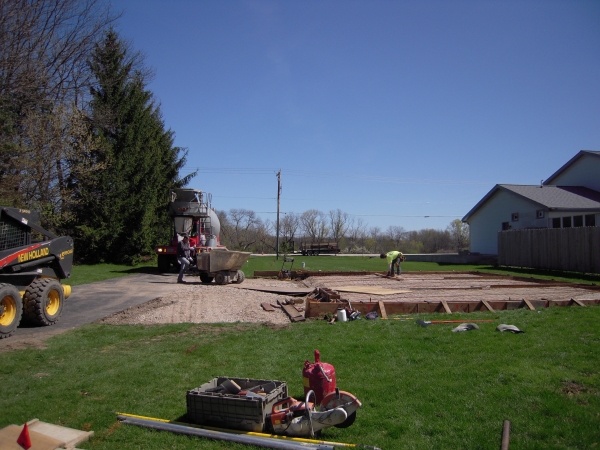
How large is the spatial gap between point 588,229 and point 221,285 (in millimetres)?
16539

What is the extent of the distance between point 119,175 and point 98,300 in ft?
57.9

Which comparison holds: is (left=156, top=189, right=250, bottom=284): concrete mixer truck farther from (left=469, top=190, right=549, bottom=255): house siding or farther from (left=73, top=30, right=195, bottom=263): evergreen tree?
(left=469, top=190, right=549, bottom=255): house siding

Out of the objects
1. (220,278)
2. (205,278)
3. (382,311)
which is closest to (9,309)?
(382,311)

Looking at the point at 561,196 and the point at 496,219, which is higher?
the point at 561,196

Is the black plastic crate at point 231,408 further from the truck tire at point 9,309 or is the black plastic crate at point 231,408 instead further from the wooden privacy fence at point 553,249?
the wooden privacy fence at point 553,249

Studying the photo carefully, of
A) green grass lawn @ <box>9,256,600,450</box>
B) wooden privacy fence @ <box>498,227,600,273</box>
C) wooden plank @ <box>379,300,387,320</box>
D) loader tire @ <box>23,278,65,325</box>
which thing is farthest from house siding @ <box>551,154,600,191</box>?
loader tire @ <box>23,278,65,325</box>

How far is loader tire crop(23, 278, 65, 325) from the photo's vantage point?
33.2ft

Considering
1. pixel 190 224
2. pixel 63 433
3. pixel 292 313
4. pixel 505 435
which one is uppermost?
pixel 190 224

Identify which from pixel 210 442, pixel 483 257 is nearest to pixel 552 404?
pixel 210 442

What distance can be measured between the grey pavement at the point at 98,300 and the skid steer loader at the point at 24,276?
0.30 meters

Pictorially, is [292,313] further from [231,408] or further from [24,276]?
[231,408]

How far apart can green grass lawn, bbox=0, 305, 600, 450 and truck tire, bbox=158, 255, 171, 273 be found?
1501cm

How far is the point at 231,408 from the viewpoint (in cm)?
478

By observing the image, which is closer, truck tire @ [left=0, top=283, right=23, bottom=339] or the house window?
truck tire @ [left=0, top=283, right=23, bottom=339]
